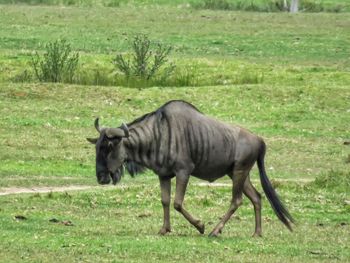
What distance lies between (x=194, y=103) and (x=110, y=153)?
16.6 m

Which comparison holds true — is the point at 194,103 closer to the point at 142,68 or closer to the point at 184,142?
the point at 142,68

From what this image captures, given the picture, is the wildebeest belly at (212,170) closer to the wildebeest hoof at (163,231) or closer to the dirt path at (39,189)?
the wildebeest hoof at (163,231)

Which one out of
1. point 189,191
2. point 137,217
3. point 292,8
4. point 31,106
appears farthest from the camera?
point 292,8

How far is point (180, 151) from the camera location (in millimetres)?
16922

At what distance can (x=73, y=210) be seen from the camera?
19547 mm

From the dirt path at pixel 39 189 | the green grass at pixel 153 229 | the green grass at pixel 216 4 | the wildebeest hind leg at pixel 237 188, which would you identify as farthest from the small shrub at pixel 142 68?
the green grass at pixel 216 4

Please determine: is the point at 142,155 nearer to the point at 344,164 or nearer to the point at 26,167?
the point at 26,167

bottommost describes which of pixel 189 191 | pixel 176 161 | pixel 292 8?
pixel 292 8

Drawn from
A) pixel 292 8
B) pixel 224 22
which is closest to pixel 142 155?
pixel 224 22

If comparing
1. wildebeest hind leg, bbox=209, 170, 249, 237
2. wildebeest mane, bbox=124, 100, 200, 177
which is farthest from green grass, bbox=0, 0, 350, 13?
wildebeest hind leg, bbox=209, 170, 249, 237

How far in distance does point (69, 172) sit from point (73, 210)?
18.1 ft

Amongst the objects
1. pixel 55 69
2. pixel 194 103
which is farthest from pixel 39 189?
pixel 55 69

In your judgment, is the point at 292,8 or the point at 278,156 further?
the point at 292,8

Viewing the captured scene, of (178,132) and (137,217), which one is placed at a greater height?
(178,132)
